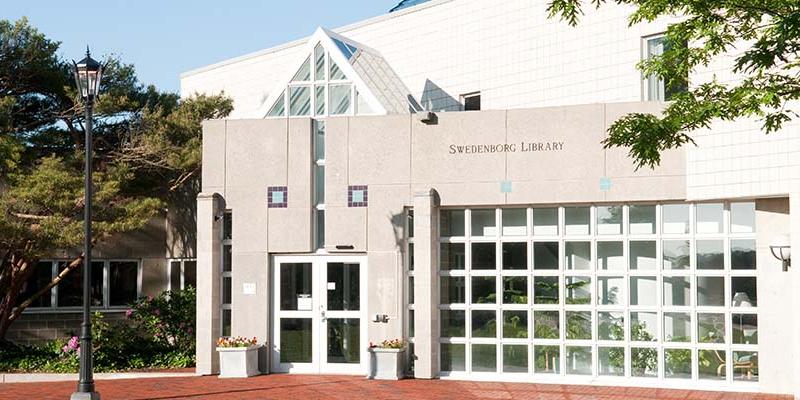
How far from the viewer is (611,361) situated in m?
18.9

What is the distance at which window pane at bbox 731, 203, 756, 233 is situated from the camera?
59.0 feet

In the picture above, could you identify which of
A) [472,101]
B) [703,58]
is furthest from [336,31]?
[703,58]

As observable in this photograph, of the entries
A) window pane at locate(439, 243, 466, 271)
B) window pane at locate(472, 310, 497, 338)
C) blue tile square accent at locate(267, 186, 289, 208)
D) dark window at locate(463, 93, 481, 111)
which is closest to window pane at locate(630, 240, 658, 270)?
window pane at locate(472, 310, 497, 338)

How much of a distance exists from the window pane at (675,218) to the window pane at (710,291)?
97 centimetres

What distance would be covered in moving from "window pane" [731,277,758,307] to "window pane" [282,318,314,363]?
27.1ft

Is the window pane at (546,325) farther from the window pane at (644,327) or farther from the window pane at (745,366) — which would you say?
the window pane at (745,366)

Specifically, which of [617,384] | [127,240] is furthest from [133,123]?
[617,384]

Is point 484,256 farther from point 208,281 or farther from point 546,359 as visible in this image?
point 208,281

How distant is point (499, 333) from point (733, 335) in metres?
4.36

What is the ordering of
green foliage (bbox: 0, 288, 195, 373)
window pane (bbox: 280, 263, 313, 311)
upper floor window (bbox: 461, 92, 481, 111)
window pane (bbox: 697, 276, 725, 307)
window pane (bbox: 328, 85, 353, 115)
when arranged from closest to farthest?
window pane (bbox: 697, 276, 725, 307) < window pane (bbox: 280, 263, 313, 311) < window pane (bbox: 328, 85, 353, 115) < green foliage (bbox: 0, 288, 195, 373) < upper floor window (bbox: 461, 92, 481, 111)

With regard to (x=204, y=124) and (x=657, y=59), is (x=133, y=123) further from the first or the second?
(x=657, y=59)

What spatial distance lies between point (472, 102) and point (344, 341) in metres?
8.56

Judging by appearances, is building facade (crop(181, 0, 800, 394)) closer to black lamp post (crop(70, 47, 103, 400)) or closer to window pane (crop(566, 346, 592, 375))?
window pane (crop(566, 346, 592, 375))

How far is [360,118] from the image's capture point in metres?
20.5
